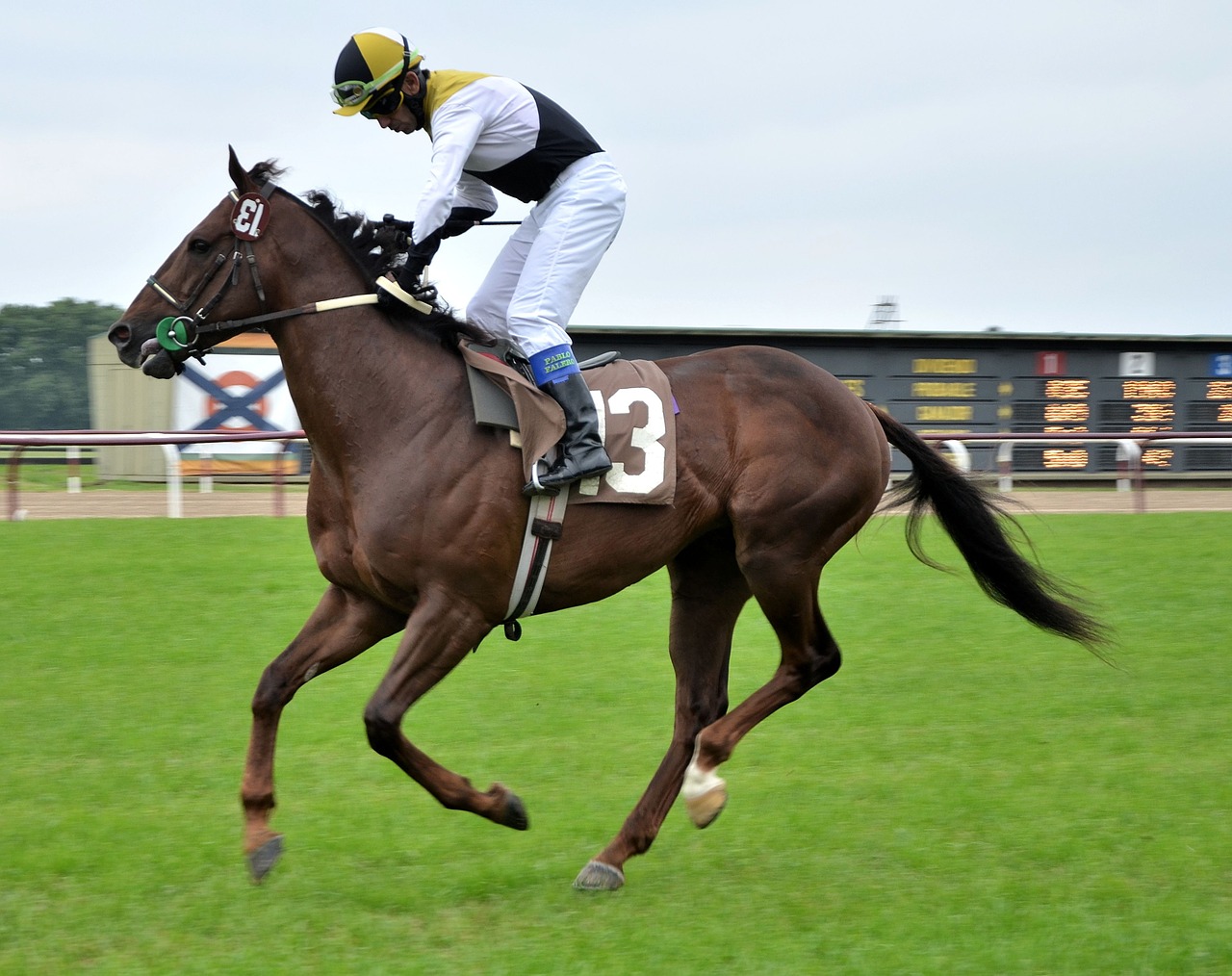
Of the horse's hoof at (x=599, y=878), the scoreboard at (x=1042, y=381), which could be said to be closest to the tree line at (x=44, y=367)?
the scoreboard at (x=1042, y=381)

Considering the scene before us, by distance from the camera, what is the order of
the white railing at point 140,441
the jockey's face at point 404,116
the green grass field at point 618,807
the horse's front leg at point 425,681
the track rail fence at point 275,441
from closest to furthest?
the green grass field at point 618,807 → the horse's front leg at point 425,681 → the jockey's face at point 404,116 → the white railing at point 140,441 → the track rail fence at point 275,441

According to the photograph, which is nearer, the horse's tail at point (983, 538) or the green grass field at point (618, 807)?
the green grass field at point (618, 807)

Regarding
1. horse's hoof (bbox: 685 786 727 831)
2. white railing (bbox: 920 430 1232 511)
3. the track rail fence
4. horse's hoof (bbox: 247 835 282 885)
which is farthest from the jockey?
white railing (bbox: 920 430 1232 511)

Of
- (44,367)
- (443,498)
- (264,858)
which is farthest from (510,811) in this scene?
(44,367)

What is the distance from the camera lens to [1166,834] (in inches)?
168

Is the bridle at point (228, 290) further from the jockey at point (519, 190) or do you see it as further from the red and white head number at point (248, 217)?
the jockey at point (519, 190)

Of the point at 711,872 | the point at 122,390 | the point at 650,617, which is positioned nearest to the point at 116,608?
the point at 650,617

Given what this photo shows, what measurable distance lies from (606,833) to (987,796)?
1397 mm

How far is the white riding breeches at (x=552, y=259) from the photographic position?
166 inches

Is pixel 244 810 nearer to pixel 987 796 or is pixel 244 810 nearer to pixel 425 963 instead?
pixel 425 963

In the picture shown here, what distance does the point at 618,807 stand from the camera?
187 inches

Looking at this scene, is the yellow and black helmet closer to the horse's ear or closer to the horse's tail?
the horse's ear

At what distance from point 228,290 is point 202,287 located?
0.08 metres

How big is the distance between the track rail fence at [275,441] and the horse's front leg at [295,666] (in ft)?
19.0
